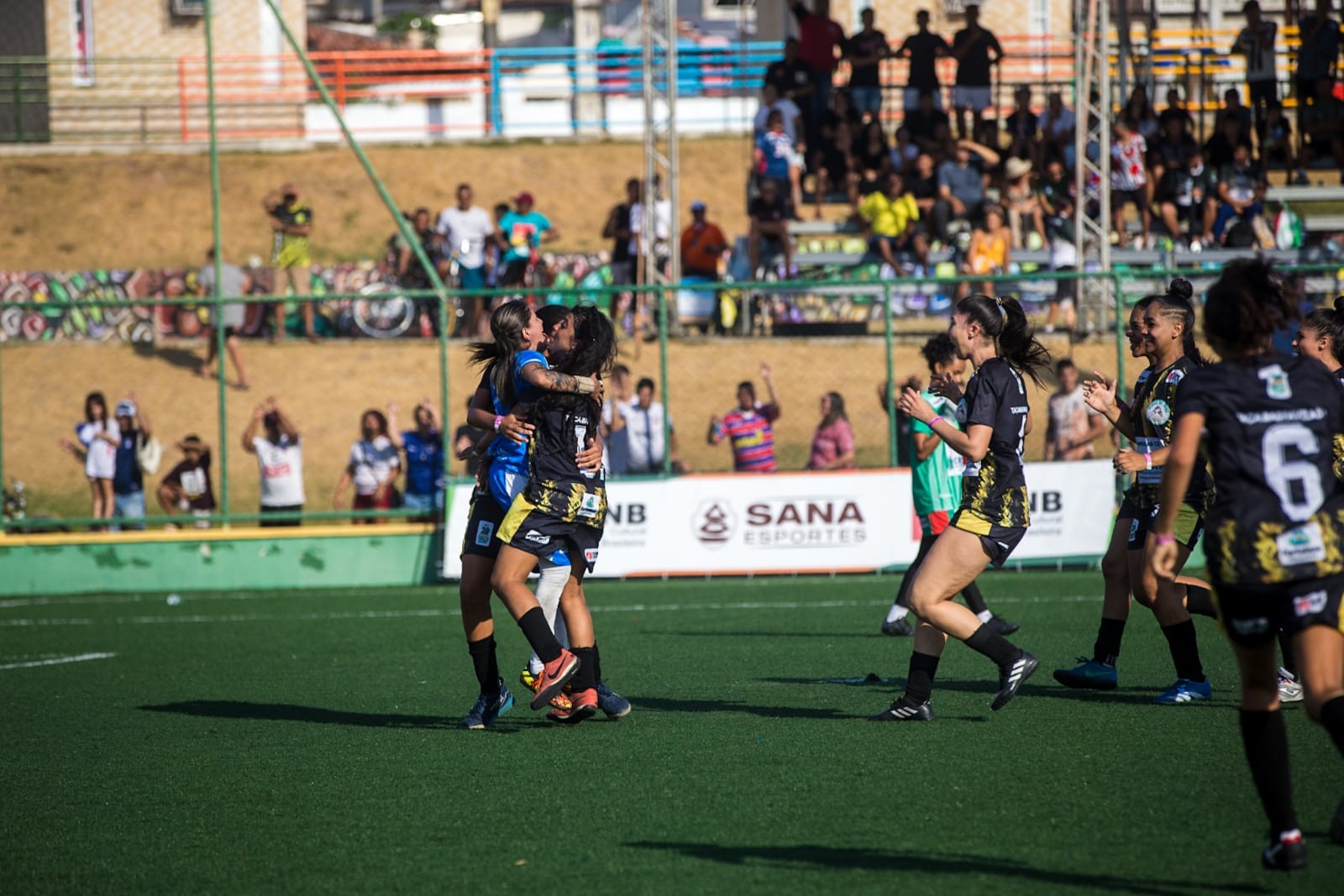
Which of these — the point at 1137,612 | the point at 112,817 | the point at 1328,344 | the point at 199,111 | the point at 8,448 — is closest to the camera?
the point at 112,817

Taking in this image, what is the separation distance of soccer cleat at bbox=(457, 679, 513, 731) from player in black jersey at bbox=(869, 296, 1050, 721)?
77.7 inches

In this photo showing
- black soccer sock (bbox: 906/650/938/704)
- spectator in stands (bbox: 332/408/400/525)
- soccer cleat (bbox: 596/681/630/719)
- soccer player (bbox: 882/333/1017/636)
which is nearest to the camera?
black soccer sock (bbox: 906/650/938/704)

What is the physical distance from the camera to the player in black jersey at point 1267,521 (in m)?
4.36

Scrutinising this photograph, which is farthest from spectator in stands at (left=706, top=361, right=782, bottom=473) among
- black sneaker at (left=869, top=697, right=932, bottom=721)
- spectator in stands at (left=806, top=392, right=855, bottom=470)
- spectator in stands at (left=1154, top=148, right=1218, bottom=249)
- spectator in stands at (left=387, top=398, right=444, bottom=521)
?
black sneaker at (left=869, top=697, right=932, bottom=721)

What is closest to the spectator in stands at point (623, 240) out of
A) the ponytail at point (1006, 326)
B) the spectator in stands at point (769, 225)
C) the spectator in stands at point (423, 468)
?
the spectator in stands at point (769, 225)

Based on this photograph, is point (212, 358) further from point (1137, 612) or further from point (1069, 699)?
point (1069, 699)

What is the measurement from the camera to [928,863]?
473 cm

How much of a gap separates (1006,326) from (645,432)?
29.3 ft

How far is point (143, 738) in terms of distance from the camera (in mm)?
7383

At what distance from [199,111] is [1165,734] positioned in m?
31.0

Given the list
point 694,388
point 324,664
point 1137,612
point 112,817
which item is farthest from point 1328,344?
point 694,388

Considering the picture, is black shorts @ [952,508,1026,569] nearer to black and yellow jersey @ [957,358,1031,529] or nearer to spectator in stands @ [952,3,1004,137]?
black and yellow jersey @ [957,358,1031,529]

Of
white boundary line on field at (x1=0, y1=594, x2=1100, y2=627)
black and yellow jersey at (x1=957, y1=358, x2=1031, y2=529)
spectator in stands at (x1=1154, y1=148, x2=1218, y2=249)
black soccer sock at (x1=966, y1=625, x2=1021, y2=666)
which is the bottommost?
white boundary line on field at (x1=0, y1=594, x2=1100, y2=627)

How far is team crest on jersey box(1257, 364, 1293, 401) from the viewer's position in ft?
14.6
